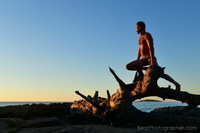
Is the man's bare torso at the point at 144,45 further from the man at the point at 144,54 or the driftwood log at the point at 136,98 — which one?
the driftwood log at the point at 136,98

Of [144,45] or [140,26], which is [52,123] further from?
[140,26]

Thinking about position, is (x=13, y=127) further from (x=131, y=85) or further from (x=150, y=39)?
(x=150, y=39)

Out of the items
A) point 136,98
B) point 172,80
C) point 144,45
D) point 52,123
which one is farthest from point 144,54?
point 52,123

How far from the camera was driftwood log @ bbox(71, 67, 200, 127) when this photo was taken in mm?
5488

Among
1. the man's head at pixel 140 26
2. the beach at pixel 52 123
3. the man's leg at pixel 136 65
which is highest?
the man's head at pixel 140 26

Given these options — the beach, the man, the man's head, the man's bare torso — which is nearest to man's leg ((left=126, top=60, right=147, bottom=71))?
the man

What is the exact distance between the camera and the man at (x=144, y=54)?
565 centimetres

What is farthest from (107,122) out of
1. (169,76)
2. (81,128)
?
(169,76)

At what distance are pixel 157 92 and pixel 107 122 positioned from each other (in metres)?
2.19

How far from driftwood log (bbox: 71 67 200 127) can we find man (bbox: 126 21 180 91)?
1.11ft

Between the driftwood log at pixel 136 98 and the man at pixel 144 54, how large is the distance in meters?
0.34

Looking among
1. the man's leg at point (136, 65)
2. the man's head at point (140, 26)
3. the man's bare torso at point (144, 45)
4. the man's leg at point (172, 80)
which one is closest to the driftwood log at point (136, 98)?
the man's leg at point (172, 80)

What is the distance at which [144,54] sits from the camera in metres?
6.19

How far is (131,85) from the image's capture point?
643 cm
